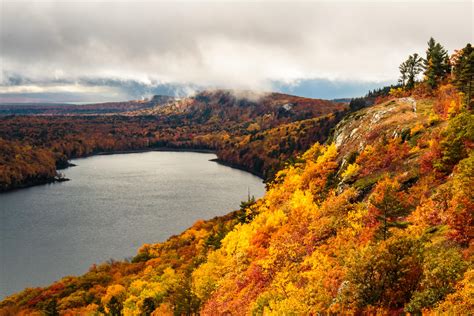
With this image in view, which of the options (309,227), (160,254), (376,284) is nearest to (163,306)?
(309,227)

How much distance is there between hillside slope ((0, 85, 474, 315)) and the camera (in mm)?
29016

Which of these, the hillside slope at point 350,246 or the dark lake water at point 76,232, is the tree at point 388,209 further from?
the dark lake water at point 76,232

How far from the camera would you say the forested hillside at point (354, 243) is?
95.2 feet

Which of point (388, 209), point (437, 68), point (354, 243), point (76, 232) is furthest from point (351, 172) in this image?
point (76, 232)

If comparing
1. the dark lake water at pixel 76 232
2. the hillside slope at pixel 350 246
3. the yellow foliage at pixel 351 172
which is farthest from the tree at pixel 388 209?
the dark lake water at pixel 76 232

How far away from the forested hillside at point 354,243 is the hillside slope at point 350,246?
0.14m

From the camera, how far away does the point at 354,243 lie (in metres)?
43.6

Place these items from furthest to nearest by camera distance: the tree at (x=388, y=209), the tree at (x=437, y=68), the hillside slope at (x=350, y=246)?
1. the tree at (x=437, y=68)
2. the tree at (x=388, y=209)
3. the hillside slope at (x=350, y=246)

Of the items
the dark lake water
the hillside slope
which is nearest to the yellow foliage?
the hillside slope

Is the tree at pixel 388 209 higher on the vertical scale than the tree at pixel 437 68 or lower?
lower

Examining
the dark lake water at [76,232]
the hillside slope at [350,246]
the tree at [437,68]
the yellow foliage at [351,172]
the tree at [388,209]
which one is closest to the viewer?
the hillside slope at [350,246]

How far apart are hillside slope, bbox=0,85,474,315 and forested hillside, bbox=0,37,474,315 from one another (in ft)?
0.47

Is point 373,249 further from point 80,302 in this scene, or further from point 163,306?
point 80,302

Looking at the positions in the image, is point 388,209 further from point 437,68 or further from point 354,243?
point 437,68
